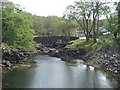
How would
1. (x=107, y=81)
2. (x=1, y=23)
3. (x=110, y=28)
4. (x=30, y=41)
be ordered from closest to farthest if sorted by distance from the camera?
(x=107, y=81), (x=1, y=23), (x=30, y=41), (x=110, y=28)

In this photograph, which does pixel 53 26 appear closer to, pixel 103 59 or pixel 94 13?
pixel 94 13

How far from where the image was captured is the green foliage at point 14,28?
53.3 meters

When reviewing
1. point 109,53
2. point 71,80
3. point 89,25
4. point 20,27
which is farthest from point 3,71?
point 89,25

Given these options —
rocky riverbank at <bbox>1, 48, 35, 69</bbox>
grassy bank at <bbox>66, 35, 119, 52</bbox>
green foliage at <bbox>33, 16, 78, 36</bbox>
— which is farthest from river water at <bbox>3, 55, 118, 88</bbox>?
green foliage at <bbox>33, 16, 78, 36</bbox>

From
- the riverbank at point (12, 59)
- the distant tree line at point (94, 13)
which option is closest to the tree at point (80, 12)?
the distant tree line at point (94, 13)

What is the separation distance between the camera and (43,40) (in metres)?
94.5

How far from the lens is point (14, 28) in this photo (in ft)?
177

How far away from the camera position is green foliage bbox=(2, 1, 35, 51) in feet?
175

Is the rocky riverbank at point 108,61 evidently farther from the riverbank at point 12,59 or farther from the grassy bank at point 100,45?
the riverbank at point 12,59

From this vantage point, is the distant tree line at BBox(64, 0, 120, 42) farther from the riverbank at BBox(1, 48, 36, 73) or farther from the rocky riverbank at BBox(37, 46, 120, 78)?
the riverbank at BBox(1, 48, 36, 73)

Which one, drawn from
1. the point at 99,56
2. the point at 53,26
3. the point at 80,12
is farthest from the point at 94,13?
the point at 53,26

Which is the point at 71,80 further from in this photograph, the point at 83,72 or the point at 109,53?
the point at 109,53

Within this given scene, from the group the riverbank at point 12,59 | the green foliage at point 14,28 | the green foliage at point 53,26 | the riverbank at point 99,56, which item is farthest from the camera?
the green foliage at point 53,26

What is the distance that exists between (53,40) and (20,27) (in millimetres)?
38460
